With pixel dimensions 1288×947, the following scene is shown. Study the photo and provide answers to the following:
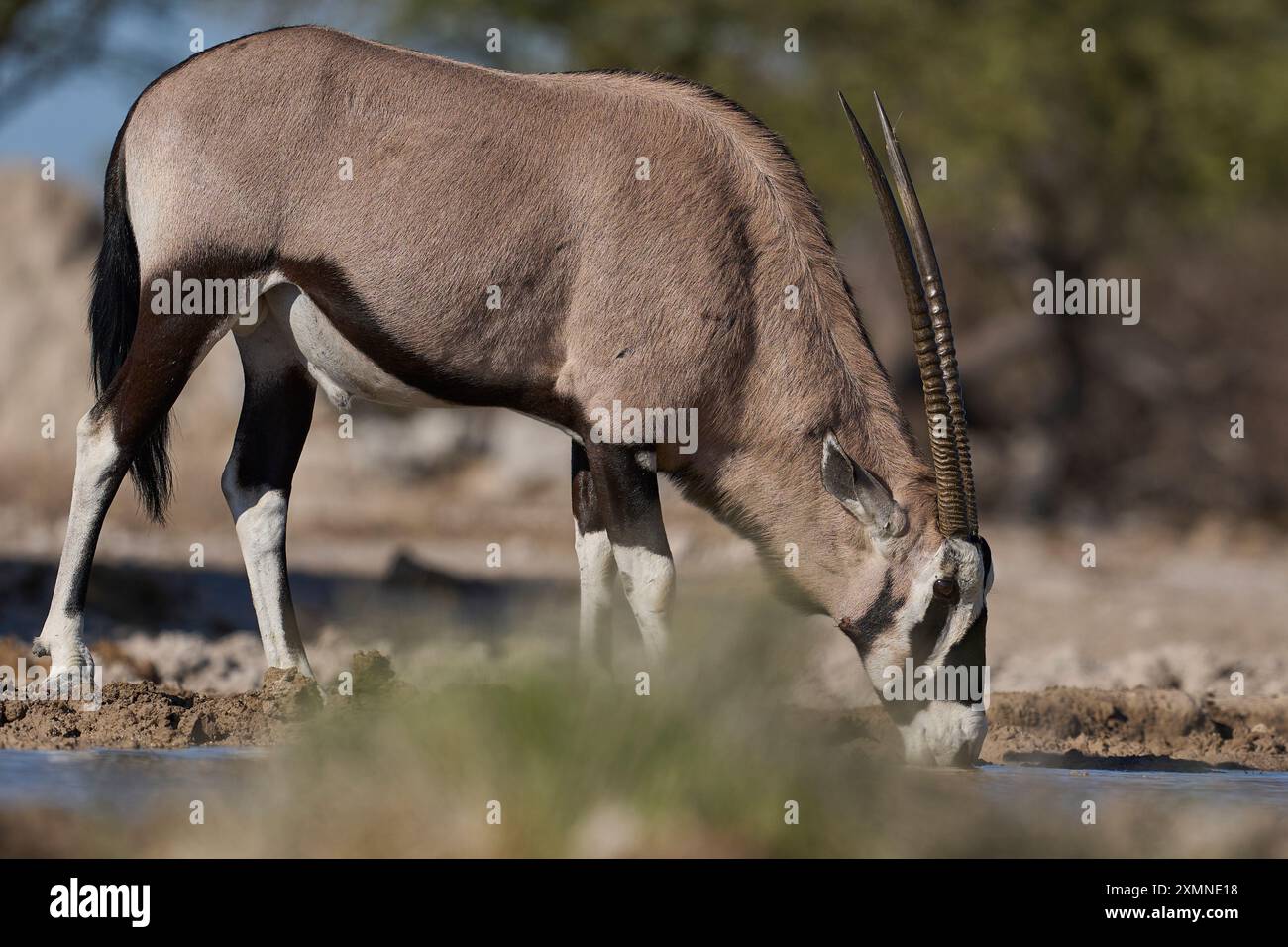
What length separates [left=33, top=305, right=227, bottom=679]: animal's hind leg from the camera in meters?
5.97

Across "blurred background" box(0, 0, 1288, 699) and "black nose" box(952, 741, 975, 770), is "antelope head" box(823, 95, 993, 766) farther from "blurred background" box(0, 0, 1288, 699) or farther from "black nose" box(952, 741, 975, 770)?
"blurred background" box(0, 0, 1288, 699)

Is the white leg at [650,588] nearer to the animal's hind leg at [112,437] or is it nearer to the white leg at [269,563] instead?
the white leg at [269,563]

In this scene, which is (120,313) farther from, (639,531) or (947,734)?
(947,734)

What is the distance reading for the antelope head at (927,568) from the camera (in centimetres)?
586

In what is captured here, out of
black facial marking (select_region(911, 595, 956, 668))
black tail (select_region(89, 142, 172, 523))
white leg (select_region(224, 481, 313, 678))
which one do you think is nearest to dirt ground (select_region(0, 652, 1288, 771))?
white leg (select_region(224, 481, 313, 678))

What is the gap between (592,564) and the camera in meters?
6.59

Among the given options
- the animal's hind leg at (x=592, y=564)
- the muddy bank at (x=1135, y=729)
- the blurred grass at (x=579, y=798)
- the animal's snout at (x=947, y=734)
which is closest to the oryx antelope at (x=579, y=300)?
the animal's snout at (x=947, y=734)

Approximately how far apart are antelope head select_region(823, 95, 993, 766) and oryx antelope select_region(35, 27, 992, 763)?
0.01m

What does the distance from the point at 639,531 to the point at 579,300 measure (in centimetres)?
79

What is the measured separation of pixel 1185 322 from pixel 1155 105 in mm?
4606

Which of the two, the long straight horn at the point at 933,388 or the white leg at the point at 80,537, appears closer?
the long straight horn at the point at 933,388

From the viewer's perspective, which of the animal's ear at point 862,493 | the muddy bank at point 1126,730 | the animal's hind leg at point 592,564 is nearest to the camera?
the animal's ear at point 862,493

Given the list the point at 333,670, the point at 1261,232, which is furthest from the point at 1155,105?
the point at 333,670
